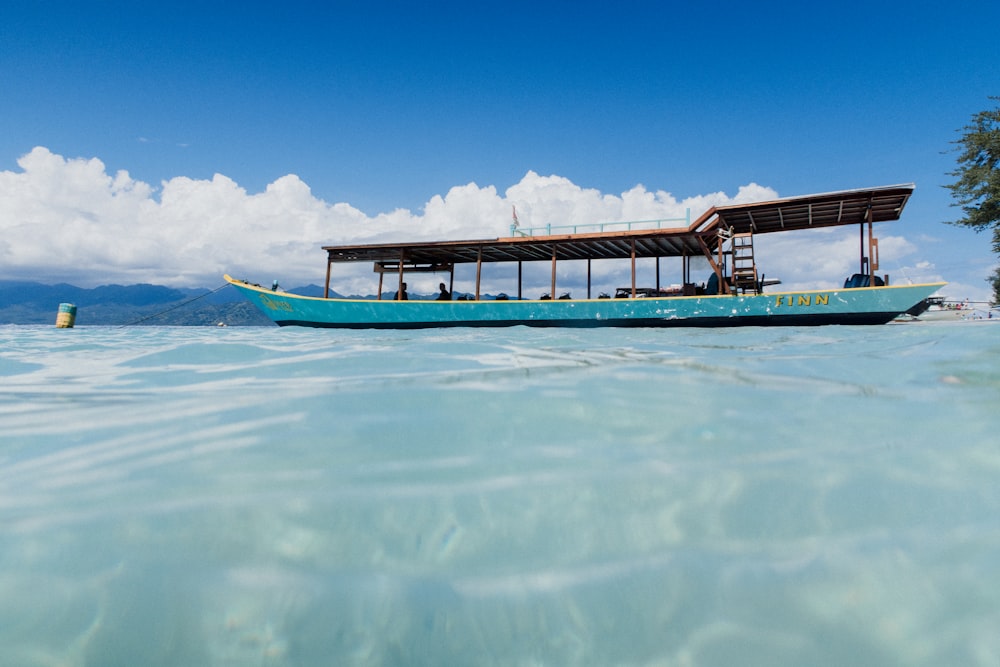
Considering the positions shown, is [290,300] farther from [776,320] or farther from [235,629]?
[235,629]

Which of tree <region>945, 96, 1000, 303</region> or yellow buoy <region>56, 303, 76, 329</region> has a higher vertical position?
tree <region>945, 96, 1000, 303</region>

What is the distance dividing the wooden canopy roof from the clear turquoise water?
10095mm

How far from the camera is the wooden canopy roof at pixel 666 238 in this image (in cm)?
1025

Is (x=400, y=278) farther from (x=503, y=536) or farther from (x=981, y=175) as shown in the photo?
(x=981, y=175)

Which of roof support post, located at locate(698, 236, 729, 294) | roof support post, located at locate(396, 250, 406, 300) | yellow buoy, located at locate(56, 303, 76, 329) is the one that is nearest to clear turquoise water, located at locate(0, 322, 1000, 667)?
roof support post, located at locate(698, 236, 729, 294)

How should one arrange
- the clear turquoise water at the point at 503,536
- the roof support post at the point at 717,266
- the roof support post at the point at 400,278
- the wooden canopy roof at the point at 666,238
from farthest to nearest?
the roof support post at the point at 400,278 < the roof support post at the point at 717,266 < the wooden canopy roof at the point at 666,238 < the clear turquoise water at the point at 503,536

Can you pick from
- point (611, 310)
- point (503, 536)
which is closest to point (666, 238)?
point (611, 310)

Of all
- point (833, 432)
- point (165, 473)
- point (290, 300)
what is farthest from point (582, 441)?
point (290, 300)

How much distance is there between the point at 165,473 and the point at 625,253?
14.0 m

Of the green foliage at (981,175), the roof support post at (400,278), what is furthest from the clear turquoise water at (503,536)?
the green foliage at (981,175)

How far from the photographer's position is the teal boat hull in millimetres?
10445

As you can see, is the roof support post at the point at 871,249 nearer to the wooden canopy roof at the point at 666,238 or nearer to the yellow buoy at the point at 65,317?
the wooden canopy roof at the point at 666,238

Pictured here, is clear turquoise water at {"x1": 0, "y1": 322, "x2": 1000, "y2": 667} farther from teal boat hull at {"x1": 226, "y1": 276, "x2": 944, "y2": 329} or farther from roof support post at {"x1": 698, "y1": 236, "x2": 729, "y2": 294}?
roof support post at {"x1": 698, "y1": 236, "x2": 729, "y2": 294}

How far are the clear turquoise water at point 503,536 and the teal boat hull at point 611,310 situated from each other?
9.73m
